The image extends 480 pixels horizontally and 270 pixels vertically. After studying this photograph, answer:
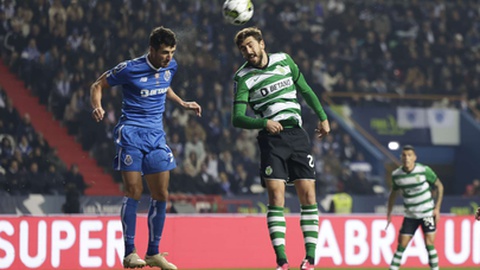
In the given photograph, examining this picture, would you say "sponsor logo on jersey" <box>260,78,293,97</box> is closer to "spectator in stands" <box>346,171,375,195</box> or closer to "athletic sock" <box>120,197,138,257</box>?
"athletic sock" <box>120,197,138,257</box>

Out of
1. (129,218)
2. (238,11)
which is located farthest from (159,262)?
(238,11)

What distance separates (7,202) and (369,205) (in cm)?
623

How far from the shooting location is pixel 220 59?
731 inches

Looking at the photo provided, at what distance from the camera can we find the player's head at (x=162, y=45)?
7934mm

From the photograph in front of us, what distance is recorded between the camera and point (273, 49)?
19.7 metres

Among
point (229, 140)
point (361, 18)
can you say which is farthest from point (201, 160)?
point (361, 18)

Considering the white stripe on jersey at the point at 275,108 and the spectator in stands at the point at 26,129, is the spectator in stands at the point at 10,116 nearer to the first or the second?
the spectator in stands at the point at 26,129

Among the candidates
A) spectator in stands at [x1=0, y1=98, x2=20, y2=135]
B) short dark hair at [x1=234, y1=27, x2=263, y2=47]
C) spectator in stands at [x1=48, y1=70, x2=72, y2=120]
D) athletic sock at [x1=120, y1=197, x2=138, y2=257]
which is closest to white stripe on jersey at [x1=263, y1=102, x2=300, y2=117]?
short dark hair at [x1=234, y1=27, x2=263, y2=47]

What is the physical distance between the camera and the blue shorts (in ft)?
26.6

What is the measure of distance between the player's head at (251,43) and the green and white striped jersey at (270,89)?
5.2 inches

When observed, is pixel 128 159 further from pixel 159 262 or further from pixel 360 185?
pixel 360 185

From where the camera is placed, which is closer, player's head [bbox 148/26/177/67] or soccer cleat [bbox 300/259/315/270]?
soccer cleat [bbox 300/259/315/270]

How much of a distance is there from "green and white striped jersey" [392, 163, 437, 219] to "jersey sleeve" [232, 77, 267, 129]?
4.93 meters

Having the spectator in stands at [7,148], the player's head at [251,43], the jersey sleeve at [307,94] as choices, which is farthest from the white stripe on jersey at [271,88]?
the spectator in stands at [7,148]
